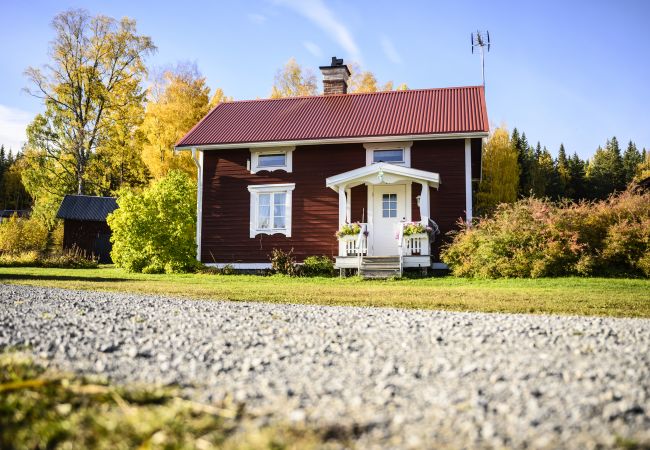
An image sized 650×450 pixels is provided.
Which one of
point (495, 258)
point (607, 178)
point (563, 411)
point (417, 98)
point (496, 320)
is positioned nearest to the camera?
point (563, 411)

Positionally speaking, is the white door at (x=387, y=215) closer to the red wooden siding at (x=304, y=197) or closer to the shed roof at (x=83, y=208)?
the red wooden siding at (x=304, y=197)

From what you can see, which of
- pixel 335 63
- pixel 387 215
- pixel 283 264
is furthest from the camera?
pixel 335 63

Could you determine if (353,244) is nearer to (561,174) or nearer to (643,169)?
(561,174)

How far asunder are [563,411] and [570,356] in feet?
4.25

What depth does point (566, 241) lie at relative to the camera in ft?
42.0

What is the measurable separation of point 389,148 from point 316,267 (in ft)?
13.3

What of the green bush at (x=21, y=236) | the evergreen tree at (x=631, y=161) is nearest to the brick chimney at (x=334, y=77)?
the green bush at (x=21, y=236)

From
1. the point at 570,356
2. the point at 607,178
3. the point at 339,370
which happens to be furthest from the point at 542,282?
the point at 607,178

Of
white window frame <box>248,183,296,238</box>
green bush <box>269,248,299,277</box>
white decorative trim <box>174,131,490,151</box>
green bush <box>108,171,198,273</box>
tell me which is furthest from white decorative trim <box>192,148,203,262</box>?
green bush <box>269,248,299,277</box>

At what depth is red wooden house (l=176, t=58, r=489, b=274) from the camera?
1558cm

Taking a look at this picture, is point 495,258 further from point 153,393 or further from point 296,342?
point 153,393

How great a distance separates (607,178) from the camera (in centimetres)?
5647

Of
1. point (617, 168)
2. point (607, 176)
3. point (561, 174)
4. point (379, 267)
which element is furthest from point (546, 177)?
point (379, 267)

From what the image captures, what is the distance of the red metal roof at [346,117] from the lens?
644 inches
